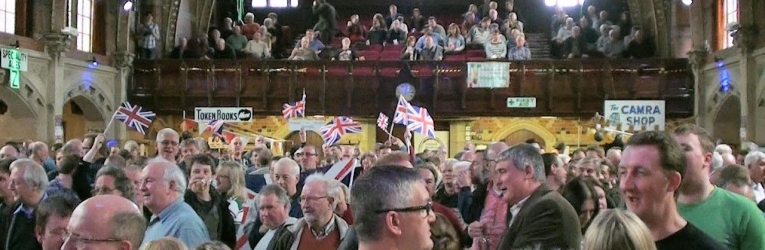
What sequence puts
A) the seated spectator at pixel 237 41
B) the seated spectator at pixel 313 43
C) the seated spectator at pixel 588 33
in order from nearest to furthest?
the seated spectator at pixel 313 43 < the seated spectator at pixel 588 33 < the seated spectator at pixel 237 41

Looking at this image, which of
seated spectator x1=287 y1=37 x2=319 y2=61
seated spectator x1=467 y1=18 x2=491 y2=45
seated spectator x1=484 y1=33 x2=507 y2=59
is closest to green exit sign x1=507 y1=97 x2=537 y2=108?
seated spectator x1=484 y1=33 x2=507 y2=59

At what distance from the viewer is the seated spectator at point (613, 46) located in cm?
2361

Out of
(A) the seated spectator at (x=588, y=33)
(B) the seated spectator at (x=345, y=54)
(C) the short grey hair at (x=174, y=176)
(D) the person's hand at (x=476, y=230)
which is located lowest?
(D) the person's hand at (x=476, y=230)

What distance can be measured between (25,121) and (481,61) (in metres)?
10.5

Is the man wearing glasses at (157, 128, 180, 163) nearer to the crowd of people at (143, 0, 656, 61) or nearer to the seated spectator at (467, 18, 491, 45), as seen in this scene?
the crowd of people at (143, 0, 656, 61)

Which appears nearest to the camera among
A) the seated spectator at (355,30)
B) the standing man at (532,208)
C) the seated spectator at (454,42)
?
the standing man at (532,208)

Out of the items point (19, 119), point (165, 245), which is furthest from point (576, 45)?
point (165, 245)

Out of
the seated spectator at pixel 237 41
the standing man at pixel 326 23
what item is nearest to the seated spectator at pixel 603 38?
the standing man at pixel 326 23

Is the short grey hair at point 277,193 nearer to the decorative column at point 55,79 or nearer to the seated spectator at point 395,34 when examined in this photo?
the decorative column at point 55,79

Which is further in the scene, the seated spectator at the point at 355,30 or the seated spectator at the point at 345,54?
the seated spectator at the point at 355,30

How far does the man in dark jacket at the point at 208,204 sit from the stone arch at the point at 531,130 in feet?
66.1

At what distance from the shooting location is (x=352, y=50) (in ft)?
81.1

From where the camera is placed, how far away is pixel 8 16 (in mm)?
18609

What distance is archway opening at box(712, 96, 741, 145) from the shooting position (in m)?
21.4
